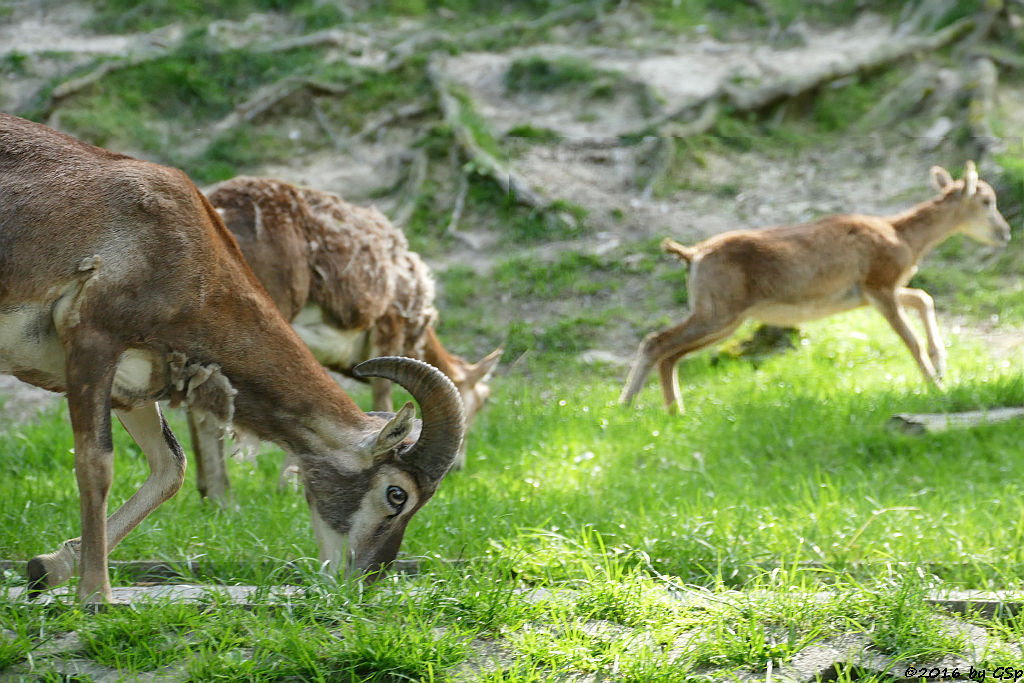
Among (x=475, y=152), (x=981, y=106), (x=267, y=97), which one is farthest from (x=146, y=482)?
(x=981, y=106)

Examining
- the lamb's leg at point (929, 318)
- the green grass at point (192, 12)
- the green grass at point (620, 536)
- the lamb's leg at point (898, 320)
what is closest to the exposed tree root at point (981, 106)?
the lamb's leg at point (929, 318)

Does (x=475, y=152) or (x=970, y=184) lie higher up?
(x=970, y=184)

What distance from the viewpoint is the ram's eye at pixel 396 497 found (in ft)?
17.6

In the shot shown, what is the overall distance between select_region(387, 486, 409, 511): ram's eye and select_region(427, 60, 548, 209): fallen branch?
19.2 ft

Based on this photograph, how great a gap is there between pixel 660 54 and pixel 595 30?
5.29 ft

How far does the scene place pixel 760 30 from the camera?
1977cm

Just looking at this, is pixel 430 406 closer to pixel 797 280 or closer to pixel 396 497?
pixel 396 497

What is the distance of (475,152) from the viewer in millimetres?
15086

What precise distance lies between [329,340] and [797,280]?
4.24 meters

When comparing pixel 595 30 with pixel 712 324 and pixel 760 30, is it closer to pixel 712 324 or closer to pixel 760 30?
pixel 760 30

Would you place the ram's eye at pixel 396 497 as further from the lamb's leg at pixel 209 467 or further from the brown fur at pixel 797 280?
the brown fur at pixel 797 280

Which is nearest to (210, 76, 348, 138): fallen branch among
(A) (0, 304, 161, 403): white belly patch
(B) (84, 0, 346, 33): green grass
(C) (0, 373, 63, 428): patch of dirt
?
(B) (84, 0, 346, 33): green grass

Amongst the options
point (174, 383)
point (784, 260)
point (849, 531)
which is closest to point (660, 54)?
point (784, 260)

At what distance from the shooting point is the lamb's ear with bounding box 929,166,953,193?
37.0 feet
